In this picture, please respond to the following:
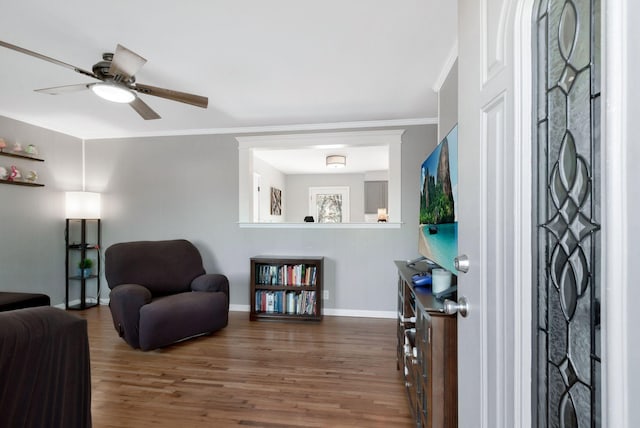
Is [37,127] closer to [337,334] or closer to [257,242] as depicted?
[257,242]

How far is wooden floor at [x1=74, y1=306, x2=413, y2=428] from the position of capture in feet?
6.29

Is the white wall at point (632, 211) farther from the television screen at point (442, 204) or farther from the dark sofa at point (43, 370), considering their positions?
the dark sofa at point (43, 370)

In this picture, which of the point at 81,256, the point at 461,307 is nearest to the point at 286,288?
the point at 81,256

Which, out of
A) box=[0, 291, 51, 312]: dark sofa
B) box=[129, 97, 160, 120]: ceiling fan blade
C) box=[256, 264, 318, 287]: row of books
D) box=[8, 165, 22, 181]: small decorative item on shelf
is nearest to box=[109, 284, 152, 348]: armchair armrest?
box=[0, 291, 51, 312]: dark sofa

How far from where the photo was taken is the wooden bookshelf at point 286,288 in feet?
12.2

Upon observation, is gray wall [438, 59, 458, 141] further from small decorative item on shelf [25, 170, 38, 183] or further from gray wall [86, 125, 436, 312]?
small decorative item on shelf [25, 170, 38, 183]

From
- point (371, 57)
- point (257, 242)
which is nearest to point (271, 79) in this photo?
point (371, 57)

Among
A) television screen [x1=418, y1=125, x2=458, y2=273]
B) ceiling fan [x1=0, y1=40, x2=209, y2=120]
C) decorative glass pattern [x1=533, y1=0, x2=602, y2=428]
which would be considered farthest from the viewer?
ceiling fan [x1=0, y1=40, x2=209, y2=120]

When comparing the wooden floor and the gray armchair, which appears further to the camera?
the gray armchair

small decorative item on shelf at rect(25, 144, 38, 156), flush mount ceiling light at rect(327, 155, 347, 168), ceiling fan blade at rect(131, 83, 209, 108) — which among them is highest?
flush mount ceiling light at rect(327, 155, 347, 168)

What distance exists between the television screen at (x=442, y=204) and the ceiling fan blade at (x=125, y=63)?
1.74 meters

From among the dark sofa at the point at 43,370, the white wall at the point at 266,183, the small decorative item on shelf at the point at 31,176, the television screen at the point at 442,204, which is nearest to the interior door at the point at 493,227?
the television screen at the point at 442,204

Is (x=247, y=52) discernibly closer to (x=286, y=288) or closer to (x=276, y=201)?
(x=286, y=288)

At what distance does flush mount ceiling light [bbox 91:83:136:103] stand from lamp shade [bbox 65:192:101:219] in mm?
2587
